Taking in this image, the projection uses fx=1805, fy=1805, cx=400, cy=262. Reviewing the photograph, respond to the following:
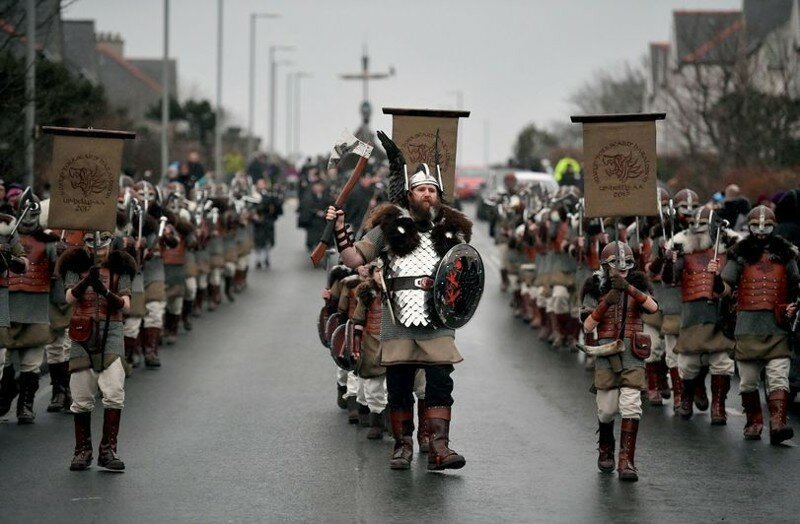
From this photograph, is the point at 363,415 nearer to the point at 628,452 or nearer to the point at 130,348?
the point at 628,452

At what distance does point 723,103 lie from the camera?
Result: 119ft

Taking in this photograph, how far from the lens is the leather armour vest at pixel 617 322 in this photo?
470 inches

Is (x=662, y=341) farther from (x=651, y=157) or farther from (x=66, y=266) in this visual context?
(x=66, y=266)

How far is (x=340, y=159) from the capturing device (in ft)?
39.2

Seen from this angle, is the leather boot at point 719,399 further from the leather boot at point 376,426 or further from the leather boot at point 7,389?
the leather boot at point 7,389

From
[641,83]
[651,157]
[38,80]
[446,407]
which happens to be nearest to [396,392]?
[446,407]

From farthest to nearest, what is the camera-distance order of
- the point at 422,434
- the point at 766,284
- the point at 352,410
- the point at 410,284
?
1. the point at 352,410
2. the point at 766,284
3. the point at 422,434
4. the point at 410,284

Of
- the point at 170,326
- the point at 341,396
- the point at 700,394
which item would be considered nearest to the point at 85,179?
the point at 341,396

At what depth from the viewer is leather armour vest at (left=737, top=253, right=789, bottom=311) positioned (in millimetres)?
13625

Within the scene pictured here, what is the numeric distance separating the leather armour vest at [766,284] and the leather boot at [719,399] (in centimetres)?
106

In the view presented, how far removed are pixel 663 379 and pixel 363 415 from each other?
3575 millimetres

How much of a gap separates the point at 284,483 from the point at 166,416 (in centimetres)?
347

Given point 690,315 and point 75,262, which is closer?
point 75,262

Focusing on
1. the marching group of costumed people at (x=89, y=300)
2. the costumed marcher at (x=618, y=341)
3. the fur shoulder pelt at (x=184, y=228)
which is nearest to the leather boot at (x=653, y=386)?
the costumed marcher at (x=618, y=341)
